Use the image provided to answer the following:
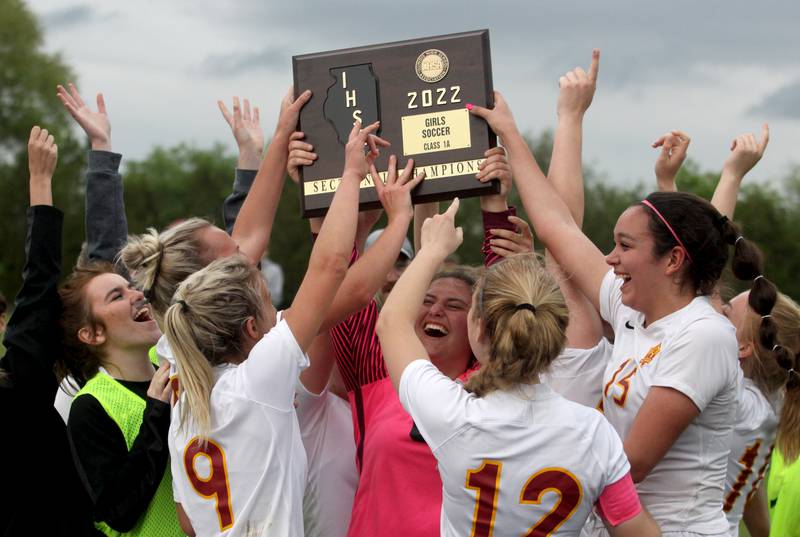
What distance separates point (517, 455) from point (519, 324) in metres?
0.39

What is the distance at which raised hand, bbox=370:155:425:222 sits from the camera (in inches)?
166

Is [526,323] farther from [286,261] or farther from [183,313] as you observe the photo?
[286,261]

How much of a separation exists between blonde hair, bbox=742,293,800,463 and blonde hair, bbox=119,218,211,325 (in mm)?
2267

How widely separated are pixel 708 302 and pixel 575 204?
31.7 inches

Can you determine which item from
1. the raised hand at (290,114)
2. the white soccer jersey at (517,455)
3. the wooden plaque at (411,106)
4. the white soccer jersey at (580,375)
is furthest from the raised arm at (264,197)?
the white soccer jersey at (517,455)

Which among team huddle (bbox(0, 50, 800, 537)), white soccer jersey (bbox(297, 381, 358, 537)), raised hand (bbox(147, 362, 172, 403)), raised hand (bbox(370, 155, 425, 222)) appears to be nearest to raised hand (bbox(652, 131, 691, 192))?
team huddle (bbox(0, 50, 800, 537))

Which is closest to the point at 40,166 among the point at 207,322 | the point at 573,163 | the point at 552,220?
the point at 207,322

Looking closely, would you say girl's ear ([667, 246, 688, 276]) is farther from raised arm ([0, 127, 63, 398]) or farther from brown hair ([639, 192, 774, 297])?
raised arm ([0, 127, 63, 398])

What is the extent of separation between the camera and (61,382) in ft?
16.4

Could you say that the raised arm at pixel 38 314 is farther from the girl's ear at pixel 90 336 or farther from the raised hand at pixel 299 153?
the raised hand at pixel 299 153

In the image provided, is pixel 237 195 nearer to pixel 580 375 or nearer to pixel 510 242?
pixel 510 242

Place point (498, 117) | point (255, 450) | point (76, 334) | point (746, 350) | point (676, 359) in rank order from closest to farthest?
point (255, 450) < point (676, 359) < point (498, 117) < point (76, 334) < point (746, 350)

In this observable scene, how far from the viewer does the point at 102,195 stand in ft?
17.2

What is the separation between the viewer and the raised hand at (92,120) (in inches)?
210
